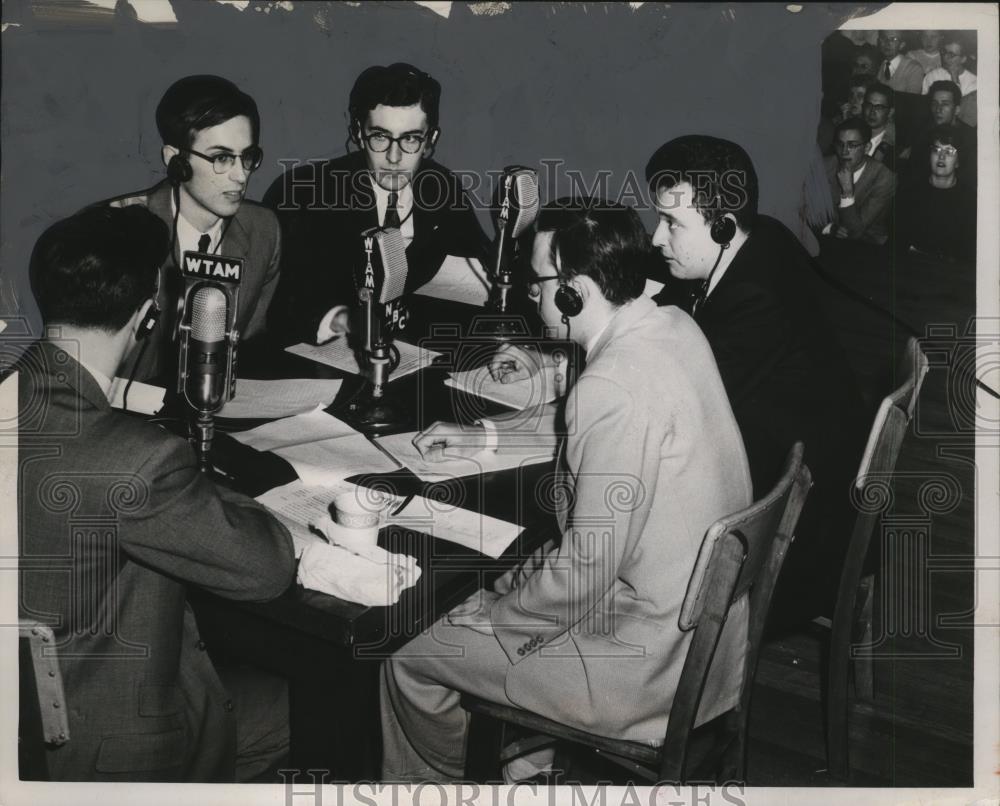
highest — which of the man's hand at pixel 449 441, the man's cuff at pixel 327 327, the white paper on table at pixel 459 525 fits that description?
the man's cuff at pixel 327 327

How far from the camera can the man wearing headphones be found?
2.62 m

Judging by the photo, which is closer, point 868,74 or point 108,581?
point 108,581

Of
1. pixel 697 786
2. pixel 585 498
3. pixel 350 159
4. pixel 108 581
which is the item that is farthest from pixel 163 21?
pixel 697 786

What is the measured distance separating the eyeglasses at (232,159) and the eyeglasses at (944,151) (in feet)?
5.43

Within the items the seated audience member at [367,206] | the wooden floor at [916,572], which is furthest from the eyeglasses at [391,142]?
the wooden floor at [916,572]

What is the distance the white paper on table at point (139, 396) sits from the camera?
2570 mm

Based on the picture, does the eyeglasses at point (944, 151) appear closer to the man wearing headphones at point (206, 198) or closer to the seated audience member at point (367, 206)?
the seated audience member at point (367, 206)

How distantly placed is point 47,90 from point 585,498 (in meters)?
1.60

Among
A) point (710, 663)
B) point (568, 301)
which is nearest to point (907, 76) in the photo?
point (568, 301)

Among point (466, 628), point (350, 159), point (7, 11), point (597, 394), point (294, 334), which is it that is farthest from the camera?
point (294, 334)

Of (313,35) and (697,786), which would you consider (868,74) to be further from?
(697,786)

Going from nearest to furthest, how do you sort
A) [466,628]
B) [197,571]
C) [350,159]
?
1. [197,571]
2. [466,628]
3. [350,159]

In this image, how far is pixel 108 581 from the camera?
1.95 metres

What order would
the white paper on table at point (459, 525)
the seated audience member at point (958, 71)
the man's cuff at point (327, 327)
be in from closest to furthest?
the white paper on table at point (459, 525) < the seated audience member at point (958, 71) < the man's cuff at point (327, 327)
